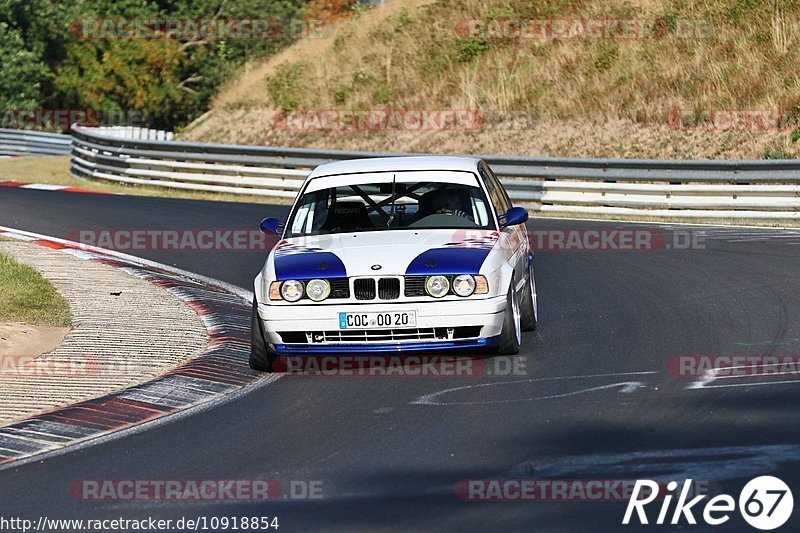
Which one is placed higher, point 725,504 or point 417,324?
point 417,324

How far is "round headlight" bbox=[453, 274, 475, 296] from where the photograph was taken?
384 inches

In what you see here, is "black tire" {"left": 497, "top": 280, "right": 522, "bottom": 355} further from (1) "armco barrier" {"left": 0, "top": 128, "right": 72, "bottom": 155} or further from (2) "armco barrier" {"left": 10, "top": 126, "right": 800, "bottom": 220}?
(1) "armco barrier" {"left": 0, "top": 128, "right": 72, "bottom": 155}

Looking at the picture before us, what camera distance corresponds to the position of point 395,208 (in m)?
11.1

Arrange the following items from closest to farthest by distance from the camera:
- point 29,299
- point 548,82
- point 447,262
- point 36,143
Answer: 1. point 447,262
2. point 29,299
3. point 548,82
4. point 36,143

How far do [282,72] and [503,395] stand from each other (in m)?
30.5

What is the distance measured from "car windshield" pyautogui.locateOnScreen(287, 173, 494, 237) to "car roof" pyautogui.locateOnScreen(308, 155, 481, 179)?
0.46 feet

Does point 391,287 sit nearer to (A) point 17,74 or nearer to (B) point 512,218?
(B) point 512,218

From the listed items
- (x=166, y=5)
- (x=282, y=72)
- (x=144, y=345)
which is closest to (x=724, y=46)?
(x=282, y=72)

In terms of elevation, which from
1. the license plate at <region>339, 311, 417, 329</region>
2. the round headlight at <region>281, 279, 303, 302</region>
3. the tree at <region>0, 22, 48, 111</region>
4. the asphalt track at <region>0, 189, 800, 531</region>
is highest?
the tree at <region>0, 22, 48, 111</region>

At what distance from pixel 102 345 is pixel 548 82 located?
22.5 meters

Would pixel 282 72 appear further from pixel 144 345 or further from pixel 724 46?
pixel 144 345

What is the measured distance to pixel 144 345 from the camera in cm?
1115

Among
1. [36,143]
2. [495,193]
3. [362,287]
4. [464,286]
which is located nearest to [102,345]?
[362,287]

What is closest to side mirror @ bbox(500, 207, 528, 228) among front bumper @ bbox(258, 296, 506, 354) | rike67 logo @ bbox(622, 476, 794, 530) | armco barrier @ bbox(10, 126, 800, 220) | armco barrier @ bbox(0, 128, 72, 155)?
front bumper @ bbox(258, 296, 506, 354)
